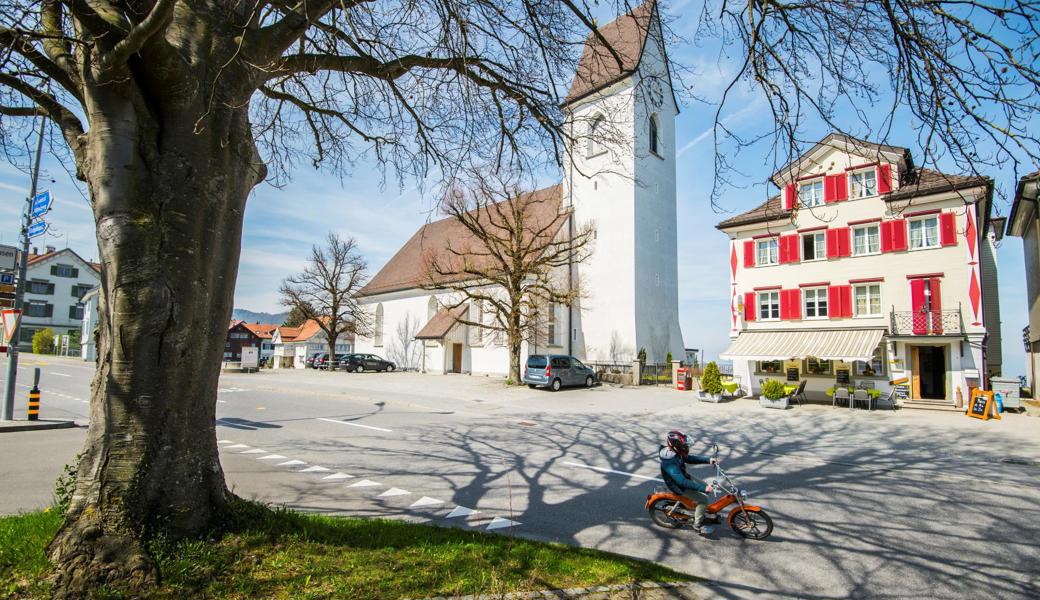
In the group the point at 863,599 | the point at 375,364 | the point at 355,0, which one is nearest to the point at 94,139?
the point at 355,0

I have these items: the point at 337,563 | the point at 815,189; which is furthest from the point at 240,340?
the point at 337,563

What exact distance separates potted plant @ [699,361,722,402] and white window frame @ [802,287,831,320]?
18.4 ft

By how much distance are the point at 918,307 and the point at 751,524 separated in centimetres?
2135

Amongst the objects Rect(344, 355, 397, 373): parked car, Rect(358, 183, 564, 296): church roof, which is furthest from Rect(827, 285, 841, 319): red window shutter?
Rect(344, 355, 397, 373): parked car

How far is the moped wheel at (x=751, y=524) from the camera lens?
620 cm

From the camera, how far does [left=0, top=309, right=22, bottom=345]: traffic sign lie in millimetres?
12969

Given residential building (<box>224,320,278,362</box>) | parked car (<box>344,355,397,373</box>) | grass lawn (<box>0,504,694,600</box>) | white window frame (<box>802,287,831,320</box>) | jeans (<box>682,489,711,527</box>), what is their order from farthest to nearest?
residential building (<box>224,320,278,362</box>) < parked car (<box>344,355,397,373</box>) < white window frame (<box>802,287,831,320</box>) < jeans (<box>682,489,711,527</box>) < grass lawn (<box>0,504,694,600</box>)

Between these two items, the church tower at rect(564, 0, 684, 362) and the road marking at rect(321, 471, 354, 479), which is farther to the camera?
the church tower at rect(564, 0, 684, 362)

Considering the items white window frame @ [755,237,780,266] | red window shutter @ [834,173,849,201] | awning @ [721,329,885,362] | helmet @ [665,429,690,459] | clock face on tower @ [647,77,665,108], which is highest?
red window shutter @ [834,173,849,201]

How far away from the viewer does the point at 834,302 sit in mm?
24250

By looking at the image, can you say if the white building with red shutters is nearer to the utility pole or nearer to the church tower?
the church tower

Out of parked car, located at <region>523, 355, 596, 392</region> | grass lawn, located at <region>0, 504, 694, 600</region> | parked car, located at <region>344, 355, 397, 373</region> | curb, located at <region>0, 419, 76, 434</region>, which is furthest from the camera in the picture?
parked car, located at <region>344, 355, 397, 373</region>

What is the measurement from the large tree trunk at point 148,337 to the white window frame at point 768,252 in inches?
1039

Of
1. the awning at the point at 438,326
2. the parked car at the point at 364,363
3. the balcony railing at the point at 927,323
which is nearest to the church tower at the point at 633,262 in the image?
the awning at the point at 438,326
